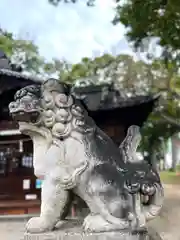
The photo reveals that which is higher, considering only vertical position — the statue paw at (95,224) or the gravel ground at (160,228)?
the statue paw at (95,224)

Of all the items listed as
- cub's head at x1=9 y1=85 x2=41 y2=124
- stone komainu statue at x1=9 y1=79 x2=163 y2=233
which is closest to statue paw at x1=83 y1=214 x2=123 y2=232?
stone komainu statue at x1=9 y1=79 x2=163 y2=233

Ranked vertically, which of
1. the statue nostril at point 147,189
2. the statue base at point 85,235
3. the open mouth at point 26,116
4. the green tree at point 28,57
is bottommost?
the statue base at point 85,235

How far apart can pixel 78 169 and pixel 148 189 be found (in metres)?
0.47

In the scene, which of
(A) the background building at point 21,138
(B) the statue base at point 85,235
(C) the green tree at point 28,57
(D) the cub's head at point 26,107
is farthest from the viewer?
(C) the green tree at point 28,57

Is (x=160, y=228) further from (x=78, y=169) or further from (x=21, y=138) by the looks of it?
(x=21, y=138)

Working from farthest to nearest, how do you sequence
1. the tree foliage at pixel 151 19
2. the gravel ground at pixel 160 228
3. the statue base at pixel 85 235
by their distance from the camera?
the tree foliage at pixel 151 19, the gravel ground at pixel 160 228, the statue base at pixel 85 235

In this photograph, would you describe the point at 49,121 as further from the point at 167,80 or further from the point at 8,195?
the point at 167,80

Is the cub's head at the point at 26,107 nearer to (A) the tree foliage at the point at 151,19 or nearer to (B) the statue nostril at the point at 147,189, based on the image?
(B) the statue nostril at the point at 147,189

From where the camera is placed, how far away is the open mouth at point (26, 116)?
2.09 metres

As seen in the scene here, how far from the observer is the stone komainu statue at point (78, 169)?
79.9 inches

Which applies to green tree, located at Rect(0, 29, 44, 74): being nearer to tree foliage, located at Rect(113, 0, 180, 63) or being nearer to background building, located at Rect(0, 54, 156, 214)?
background building, located at Rect(0, 54, 156, 214)

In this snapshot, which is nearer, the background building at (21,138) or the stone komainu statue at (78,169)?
the stone komainu statue at (78,169)

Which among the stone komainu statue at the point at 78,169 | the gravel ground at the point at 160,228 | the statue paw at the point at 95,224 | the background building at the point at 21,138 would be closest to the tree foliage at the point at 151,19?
the background building at the point at 21,138

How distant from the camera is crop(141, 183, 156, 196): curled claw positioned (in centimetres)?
202
